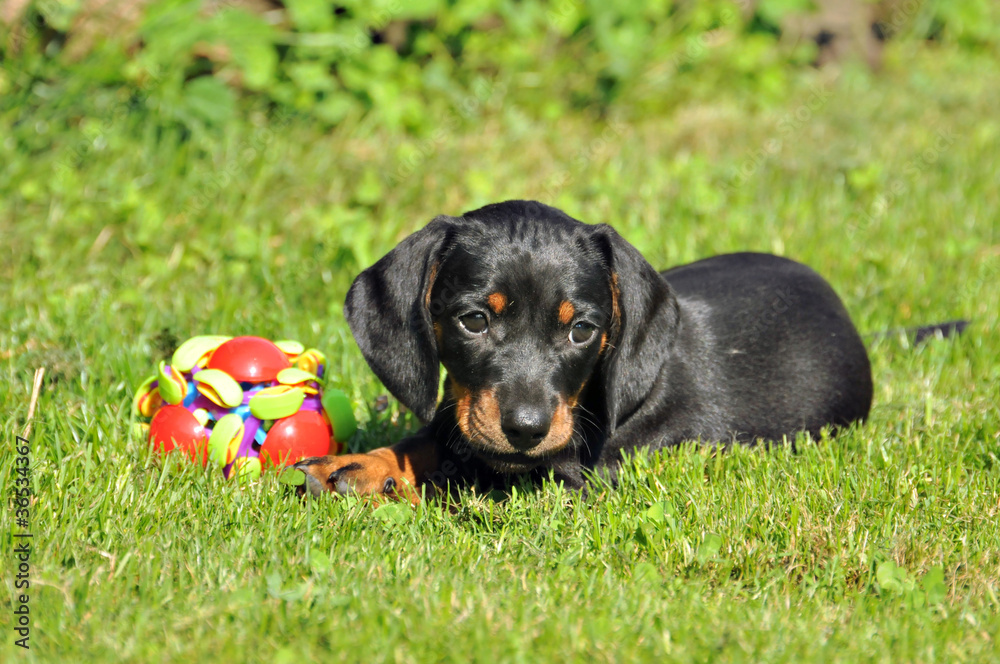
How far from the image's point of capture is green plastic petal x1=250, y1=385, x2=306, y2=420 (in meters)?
3.20

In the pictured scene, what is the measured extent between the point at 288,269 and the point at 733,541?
2.75m

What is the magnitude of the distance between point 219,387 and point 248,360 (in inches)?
5.6

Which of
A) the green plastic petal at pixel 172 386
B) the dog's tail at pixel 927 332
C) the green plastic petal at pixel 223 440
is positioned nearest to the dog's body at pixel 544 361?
the green plastic petal at pixel 223 440

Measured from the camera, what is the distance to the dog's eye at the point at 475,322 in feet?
9.82

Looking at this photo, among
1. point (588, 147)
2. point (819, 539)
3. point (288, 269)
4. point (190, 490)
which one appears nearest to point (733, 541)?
point (819, 539)

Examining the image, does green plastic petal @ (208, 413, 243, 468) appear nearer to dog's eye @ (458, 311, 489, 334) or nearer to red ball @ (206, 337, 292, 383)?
red ball @ (206, 337, 292, 383)

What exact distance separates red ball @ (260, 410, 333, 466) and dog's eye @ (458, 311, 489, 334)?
2.15 ft

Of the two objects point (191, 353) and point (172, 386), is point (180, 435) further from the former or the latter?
point (191, 353)

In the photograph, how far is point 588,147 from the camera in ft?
21.6

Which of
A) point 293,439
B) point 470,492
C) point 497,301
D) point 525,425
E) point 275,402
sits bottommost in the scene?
point 470,492

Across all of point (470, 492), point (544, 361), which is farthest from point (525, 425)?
point (470, 492)

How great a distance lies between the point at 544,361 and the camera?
295 cm

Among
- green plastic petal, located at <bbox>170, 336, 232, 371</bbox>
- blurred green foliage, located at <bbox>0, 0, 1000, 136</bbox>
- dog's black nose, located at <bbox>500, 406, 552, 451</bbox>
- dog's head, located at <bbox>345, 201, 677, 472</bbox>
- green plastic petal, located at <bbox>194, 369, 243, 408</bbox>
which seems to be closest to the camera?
dog's black nose, located at <bbox>500, 406, 552, 451</bbox>

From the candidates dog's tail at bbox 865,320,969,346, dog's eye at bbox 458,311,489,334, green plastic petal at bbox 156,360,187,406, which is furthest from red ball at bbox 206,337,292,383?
dog's tail at bbox 865,320,969,346
